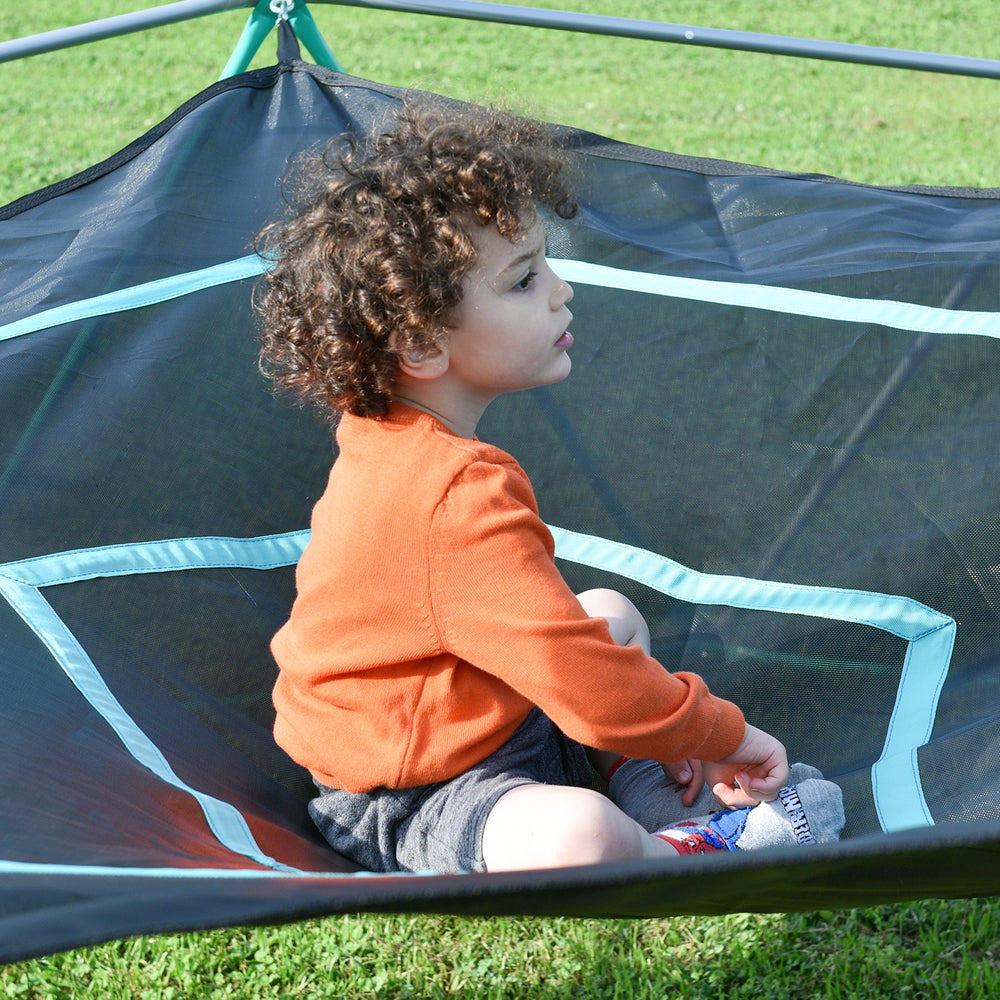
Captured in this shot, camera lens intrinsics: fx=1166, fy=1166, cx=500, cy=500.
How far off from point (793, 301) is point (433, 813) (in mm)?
1066

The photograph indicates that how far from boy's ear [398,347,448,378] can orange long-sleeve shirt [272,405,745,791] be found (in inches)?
1.5

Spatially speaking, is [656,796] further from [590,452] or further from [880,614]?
[590,452]

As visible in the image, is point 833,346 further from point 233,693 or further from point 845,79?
point 845,79

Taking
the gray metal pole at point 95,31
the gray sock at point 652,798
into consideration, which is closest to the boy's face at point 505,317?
the gray sock at point 652,798

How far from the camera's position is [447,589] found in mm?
1002

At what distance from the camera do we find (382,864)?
114cm

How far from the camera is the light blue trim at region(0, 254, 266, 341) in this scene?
5.01 feet

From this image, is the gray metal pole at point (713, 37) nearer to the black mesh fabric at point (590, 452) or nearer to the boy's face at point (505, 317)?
the black mesh fabric at point (590, 452)

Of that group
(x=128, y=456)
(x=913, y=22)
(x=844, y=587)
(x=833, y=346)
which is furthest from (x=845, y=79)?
(x=128, y=456)

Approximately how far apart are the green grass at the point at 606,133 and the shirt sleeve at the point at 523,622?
474mm

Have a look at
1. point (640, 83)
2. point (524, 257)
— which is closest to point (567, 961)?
point (524, 257)

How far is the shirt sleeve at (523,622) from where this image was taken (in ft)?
3.25

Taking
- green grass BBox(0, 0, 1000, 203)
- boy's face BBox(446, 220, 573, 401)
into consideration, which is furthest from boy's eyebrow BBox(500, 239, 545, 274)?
green grass BBox(0, 0, 1000, 203)

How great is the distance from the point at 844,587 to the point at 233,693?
2.69 feet
